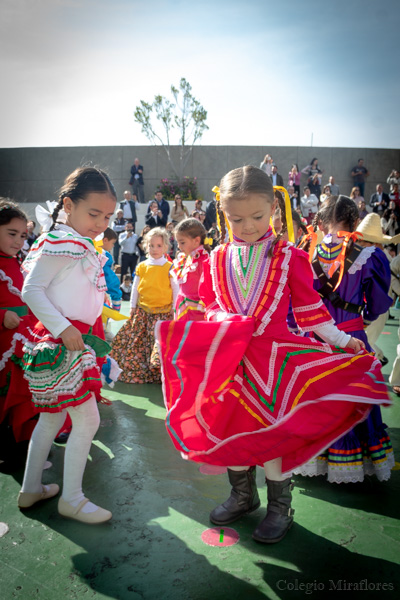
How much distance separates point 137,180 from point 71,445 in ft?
50.5

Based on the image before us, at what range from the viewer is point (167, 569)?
1.95 metres

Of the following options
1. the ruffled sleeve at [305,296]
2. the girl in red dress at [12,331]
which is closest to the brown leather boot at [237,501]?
the ruffled sleeve at [305,296]

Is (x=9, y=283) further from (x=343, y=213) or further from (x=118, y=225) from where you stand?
(x=118, y=225)

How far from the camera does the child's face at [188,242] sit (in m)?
4.59

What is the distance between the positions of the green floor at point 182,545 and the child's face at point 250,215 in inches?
55.7

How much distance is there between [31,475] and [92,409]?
47cm

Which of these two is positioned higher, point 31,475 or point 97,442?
point 31,475

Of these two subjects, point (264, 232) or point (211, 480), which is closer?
point (264, 232)

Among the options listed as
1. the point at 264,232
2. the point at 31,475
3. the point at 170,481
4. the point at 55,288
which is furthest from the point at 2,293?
the point at 264,232

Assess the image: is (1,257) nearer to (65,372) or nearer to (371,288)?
(65,372)

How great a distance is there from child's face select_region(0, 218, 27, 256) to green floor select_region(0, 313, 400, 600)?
4.76ft

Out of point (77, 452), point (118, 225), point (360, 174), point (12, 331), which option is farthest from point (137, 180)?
point (77, 452)

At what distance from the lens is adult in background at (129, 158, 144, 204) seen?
16.7 meters

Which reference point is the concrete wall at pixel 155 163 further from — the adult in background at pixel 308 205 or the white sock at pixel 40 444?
the white sock at pixel 40 444
